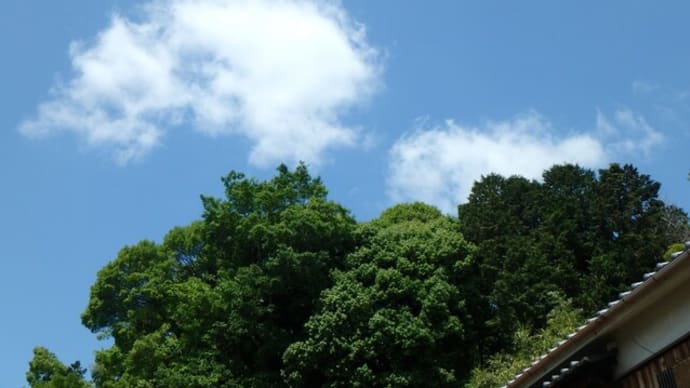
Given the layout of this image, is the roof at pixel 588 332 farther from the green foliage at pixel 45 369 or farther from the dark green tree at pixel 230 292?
the green foliage at pixel 45 369

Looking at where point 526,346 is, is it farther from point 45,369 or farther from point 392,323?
point 45,369

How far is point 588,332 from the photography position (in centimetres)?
665

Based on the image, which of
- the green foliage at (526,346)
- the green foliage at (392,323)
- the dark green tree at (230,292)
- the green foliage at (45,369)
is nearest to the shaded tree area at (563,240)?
the green foliage at (526,346)

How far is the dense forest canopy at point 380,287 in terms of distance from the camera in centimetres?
2303

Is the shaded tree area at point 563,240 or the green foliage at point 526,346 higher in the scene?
the shaded tree area at point 563,240

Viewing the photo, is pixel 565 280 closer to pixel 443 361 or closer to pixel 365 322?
pixel 443 361

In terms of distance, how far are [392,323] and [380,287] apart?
5.30 ft

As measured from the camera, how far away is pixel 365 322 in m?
23.4

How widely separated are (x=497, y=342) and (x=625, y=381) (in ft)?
61.1

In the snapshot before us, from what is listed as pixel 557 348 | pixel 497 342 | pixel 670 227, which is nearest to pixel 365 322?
pixel 497 342

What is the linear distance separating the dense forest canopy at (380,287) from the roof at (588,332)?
14850 millimetres

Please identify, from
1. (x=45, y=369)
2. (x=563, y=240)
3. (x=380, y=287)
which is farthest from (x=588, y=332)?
(x=45, y=369)

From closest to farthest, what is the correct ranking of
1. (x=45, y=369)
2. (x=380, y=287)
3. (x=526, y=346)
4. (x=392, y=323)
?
(x=526, y=346)
(x=392, y=323)
(x=380, y=287)
(x=45, y=369)

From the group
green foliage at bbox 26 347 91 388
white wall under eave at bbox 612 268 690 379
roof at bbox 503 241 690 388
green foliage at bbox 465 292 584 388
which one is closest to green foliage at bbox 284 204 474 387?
green foliage at bbox 465 292 584 388
